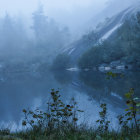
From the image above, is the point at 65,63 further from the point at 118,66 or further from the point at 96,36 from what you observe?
the point at 118,66

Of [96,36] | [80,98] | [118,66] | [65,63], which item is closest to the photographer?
[80,98]

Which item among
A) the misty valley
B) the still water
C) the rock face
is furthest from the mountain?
the still water

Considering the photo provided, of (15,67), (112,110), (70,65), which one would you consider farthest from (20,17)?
(112,110)

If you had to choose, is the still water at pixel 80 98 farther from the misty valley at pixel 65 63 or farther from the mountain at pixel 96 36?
the mountain at pixel 96 36

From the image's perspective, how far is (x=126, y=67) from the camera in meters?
51.4

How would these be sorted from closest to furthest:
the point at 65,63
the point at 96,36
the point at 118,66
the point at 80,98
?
the point at 80,98
the point at 118,66
the point at 65,63
the point at 96,36

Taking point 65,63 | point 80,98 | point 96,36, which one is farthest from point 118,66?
point 80,98

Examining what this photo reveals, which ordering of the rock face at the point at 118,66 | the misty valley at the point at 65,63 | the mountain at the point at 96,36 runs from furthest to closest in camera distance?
the mountain at the point at 96,36, the rock face at the point at 118,66, the misty valley at the point at 65,63

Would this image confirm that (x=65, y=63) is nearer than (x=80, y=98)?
No

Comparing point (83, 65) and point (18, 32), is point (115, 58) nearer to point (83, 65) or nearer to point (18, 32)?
point (83, 65)

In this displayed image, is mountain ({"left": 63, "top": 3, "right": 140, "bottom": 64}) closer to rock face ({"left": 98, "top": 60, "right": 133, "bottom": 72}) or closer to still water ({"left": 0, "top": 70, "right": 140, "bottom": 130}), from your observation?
rock face ({"left": 98, "top": 60, "right": 133, "bottom": 72})

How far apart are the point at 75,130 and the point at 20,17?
413 ft

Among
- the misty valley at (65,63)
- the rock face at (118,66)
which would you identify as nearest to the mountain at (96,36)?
the misty valley at (65,63)

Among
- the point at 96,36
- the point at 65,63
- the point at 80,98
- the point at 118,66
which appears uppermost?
the point at 96,36
